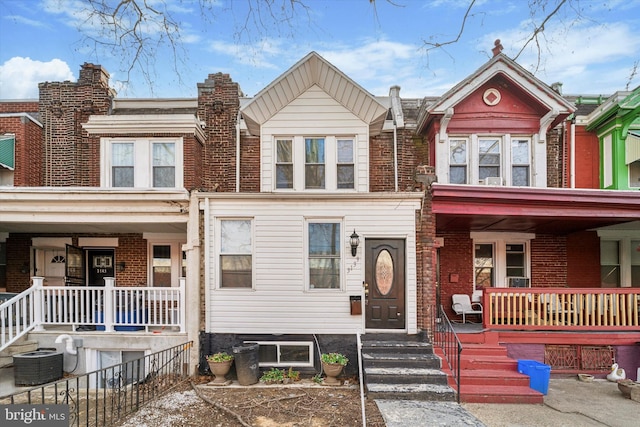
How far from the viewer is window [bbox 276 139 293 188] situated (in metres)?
9.09

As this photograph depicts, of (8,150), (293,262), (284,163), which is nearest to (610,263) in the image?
(293,262)

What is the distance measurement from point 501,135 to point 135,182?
990cm

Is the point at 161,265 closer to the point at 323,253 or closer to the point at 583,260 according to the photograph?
the point at 323,253

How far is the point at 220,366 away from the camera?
768 cm

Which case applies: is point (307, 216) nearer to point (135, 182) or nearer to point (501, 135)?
point (135, 182)

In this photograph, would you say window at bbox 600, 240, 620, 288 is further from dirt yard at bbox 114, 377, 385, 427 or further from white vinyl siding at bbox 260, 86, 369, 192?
dirt yard at bbox 114, 377, 385, 427

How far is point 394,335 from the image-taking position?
8.17 m

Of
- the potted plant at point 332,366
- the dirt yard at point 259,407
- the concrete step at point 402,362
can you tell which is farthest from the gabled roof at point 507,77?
the dirt yard at point 259,407

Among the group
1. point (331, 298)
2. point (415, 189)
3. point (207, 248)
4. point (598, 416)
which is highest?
point (415, 189)

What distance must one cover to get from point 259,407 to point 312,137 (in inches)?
236

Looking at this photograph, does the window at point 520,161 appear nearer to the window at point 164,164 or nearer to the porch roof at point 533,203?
the porch roof at point 533,203

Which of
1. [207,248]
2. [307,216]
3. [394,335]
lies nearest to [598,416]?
[394,335]

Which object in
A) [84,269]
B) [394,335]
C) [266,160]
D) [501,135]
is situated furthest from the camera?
[84,269]

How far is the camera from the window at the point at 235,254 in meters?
8.53
